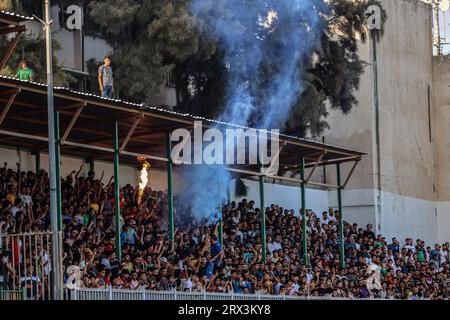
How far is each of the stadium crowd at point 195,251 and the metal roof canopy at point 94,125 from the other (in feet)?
3.17

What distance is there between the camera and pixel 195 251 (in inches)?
1126

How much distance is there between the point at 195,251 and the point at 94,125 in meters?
3.72

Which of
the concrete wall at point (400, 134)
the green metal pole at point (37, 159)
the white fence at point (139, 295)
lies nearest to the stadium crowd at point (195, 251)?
the white fence at point (139, 295)

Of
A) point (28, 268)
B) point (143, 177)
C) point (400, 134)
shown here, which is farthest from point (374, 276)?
point (28, 268)

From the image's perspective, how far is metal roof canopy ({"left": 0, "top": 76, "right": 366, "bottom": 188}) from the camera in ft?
80.6

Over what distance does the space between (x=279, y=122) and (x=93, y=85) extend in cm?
574

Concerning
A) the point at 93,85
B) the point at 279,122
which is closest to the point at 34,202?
the point at 93,85

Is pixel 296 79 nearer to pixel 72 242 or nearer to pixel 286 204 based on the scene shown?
pixel 286 204

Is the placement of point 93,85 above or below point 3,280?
above

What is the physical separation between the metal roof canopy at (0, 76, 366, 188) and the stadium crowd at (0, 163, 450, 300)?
965mm

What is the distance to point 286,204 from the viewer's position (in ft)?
133

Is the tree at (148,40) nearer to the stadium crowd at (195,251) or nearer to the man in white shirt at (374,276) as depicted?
the stadium crowd at (195,251)

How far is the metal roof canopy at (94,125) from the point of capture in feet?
80.6

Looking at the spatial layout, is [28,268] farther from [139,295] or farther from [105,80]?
[105,80]
